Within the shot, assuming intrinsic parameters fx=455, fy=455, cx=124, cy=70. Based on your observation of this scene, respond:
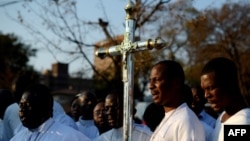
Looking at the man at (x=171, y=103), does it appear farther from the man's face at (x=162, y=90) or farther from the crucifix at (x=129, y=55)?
the crucifix at (x=129, y=55)

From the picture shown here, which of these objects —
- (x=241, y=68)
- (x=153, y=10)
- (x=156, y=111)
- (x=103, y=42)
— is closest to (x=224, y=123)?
(x=156, y=111)

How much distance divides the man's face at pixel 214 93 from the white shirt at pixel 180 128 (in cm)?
19

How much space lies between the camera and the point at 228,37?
92.2 feet

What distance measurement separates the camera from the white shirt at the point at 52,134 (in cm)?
390

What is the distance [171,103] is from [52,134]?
1207 millimetres

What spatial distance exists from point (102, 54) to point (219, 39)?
25560 mm

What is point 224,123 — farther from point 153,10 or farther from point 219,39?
point 219,39

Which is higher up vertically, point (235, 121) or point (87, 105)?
point (235, 121)

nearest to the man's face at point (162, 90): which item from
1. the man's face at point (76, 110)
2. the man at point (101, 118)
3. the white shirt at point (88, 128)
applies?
the man at point (101, 118)

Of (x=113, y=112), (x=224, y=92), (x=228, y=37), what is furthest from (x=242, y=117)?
(x=228, y=37)

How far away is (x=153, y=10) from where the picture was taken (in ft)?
36.8

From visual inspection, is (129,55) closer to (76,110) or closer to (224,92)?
(224,92)

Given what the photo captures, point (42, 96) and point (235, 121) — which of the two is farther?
point (42, 96)

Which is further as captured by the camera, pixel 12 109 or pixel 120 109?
pixel 12 109
